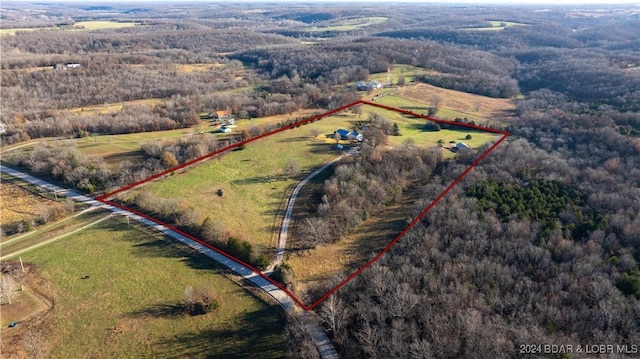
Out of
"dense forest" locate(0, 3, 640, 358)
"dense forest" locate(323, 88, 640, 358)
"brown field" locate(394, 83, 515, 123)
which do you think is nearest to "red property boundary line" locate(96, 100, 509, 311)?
"dense forest" locate(0, 3, 640, 358)

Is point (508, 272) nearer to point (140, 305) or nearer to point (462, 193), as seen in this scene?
point (462, 193)

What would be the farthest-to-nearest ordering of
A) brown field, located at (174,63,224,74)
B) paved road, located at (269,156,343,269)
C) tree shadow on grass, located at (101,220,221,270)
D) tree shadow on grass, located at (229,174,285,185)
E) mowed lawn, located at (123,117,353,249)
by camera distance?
brown field, located at (174,63,224,74), tree shadow on grass, located at (229,174,285,185), mowed lawn, located at (123,117,353,249), paved road, located at (269,156,343,269), tree shadow on grass, located at (101,220,221,270)

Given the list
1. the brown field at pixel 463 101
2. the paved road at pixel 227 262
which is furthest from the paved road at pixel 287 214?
the brown field at pixel 463 101

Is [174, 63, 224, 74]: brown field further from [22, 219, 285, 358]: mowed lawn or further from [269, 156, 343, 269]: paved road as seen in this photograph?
[22, 219, 285, 358]: mowed lawn

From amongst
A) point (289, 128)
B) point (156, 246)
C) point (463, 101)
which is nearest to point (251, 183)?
point (156, 246)

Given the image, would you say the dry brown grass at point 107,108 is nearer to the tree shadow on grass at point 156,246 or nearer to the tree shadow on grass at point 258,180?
the tree shadow on grass at point 258,180

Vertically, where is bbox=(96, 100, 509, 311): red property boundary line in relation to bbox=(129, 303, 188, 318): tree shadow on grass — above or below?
above
